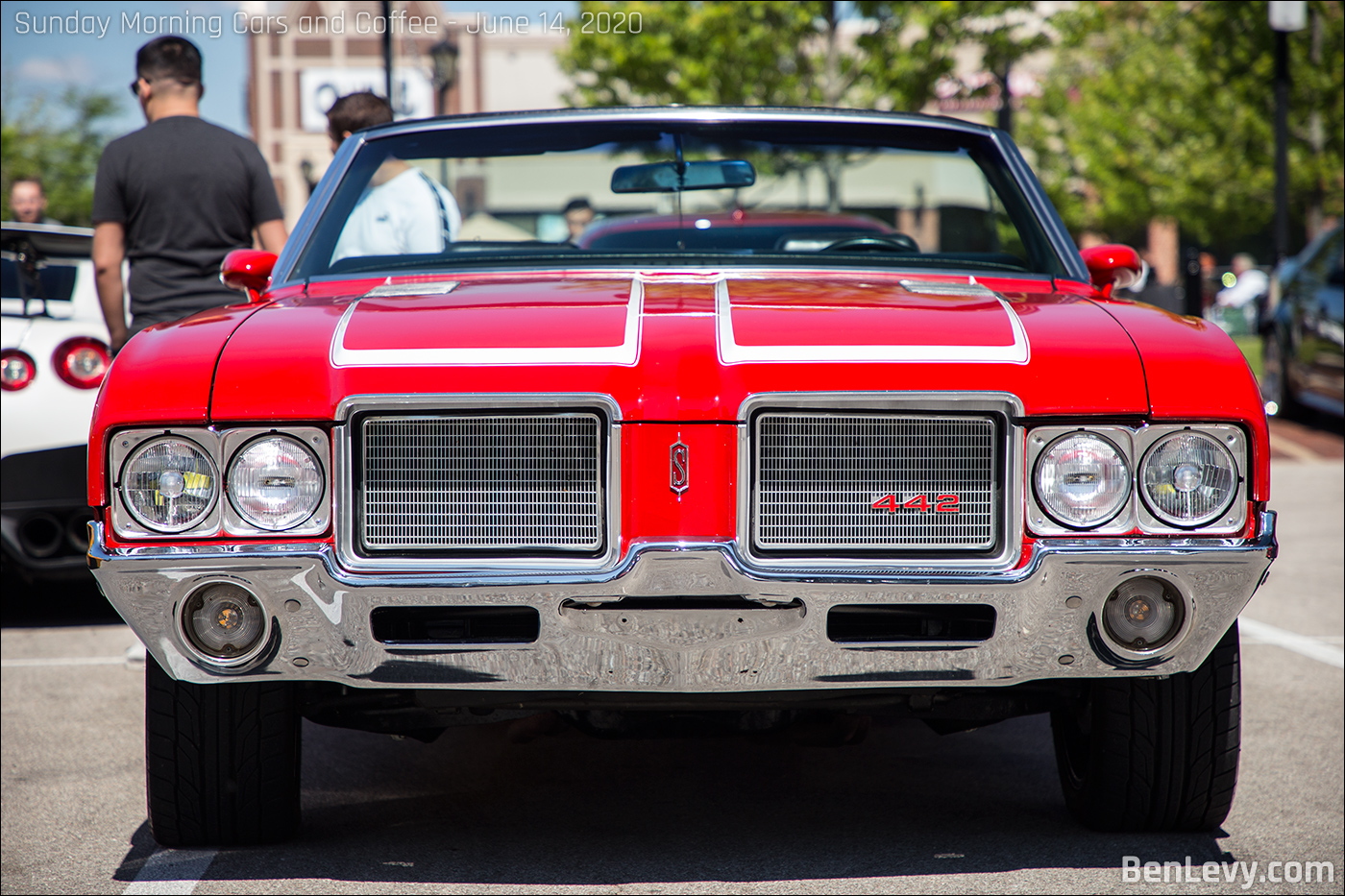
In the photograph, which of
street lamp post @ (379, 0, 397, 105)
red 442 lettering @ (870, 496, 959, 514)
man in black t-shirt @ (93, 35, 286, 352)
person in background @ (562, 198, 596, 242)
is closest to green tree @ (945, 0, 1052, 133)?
street lamp post @ (379, 0, 397, 105)

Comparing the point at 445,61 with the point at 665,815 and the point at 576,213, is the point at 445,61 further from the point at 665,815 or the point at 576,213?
the point at 665,815

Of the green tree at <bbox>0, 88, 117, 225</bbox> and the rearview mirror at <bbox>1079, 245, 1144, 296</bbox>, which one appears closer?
the rearview mirror at <bbox>1079, 245, 1144, 296</bbox>

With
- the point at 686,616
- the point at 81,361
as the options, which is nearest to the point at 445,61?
the point at 81,361

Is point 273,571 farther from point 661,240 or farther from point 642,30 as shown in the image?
point 642,30

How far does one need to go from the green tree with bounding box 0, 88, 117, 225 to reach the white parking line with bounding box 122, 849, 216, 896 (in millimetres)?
19124

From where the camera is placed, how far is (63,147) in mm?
21734

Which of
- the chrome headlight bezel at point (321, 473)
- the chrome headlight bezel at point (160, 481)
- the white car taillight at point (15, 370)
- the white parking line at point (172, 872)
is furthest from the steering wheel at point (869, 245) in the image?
the white car taillight at point (15, 370)

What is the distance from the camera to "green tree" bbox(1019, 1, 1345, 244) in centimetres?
1599

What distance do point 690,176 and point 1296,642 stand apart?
294cm

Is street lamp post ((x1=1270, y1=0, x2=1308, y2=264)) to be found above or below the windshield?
above

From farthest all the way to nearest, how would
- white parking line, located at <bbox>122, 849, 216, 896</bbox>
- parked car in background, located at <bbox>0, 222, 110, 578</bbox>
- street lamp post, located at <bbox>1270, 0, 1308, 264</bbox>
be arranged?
1. street lamp post, located at <bbox>1270, 0, 1308, 264</bbox>
2. parked car in background, located at <bbox>0, 222, 110, 578</bbox>
3. white parking line, located at <bbox>122, 849, 216, 896</bbox>

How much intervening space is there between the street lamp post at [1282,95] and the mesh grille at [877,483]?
13.2 metres

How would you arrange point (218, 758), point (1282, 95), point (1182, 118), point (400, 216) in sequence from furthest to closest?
point (1182, 118) → point (1282, 95) → point (400, 216) → point (218, 758)

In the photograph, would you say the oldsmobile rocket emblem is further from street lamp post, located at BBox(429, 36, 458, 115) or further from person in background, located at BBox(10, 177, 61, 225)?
street lamp post, located at BBox(429, 36, 458, 115)
